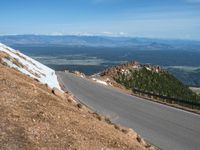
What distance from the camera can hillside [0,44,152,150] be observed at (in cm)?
1007

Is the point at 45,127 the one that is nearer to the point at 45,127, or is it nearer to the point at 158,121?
the point at 45,127

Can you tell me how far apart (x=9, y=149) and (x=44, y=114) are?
287 centimetres

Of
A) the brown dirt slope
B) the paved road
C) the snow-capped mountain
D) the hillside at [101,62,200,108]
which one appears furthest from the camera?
the hillside at [101,62,200,108]

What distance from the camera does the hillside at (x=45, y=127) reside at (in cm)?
1007

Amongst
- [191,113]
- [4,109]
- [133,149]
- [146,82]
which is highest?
[4,109]

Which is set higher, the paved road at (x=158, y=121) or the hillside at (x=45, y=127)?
the hillside at (x=45, y=127)

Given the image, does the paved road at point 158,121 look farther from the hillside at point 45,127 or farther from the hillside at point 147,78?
the hillside at point 147,78

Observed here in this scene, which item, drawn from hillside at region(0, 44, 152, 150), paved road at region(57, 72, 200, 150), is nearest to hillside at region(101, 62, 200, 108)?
paved road at region(57, 72, 200, 150)

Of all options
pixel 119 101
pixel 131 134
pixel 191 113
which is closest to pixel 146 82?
pixel 119 101

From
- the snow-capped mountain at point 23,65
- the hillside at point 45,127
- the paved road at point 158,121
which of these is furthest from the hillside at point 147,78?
the hillside at point 45,127

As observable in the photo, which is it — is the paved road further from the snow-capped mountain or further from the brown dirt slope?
the snow-capped mountain

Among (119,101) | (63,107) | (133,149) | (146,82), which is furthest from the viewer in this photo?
(146,82)

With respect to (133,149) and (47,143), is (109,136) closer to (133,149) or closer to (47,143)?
(133,149)

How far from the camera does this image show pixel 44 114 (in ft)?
39.9
